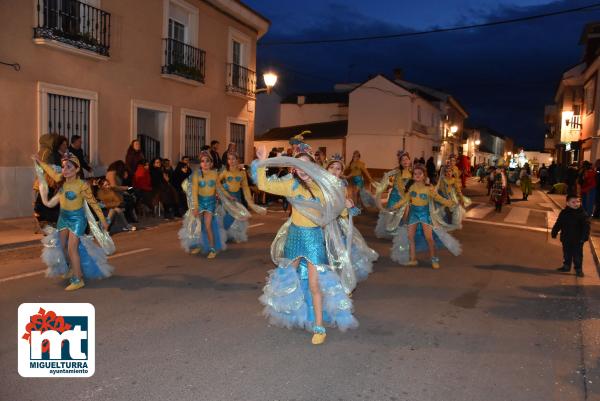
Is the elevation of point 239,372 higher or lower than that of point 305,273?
lower

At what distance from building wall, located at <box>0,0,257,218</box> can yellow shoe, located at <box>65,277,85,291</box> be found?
6631mm

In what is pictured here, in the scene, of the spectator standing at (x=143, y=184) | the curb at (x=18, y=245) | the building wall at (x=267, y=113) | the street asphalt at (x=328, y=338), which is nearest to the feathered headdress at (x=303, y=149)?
the street asphalt at (x=328, y=338)

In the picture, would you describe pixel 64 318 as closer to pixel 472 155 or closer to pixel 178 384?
pixel 178 384

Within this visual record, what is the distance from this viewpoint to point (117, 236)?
1096 cm

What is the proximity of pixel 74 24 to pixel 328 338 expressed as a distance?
481 inches

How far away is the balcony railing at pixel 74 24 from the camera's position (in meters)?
12.6

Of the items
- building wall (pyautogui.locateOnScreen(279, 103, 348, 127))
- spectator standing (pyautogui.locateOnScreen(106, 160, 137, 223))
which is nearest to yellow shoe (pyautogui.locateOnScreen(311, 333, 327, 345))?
spectator standing (pyautogui.locateOnScreen(106, 160, 137, 223))

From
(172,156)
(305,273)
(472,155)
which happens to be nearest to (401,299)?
(305,273)

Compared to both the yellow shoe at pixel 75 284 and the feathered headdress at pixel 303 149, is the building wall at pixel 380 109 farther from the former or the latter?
the feathered headdress at pixel 303 149

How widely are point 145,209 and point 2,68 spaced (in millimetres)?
4597

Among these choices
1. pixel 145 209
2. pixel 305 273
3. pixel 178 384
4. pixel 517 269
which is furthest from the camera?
pixel 145 209

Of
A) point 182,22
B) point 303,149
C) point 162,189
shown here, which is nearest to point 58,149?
point 162,189

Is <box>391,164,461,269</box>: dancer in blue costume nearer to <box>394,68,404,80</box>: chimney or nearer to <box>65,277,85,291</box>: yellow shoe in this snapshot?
<box>65,277,85,291</box>: yellow shoe

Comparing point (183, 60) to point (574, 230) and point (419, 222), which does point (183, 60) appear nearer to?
point (419, 222)
